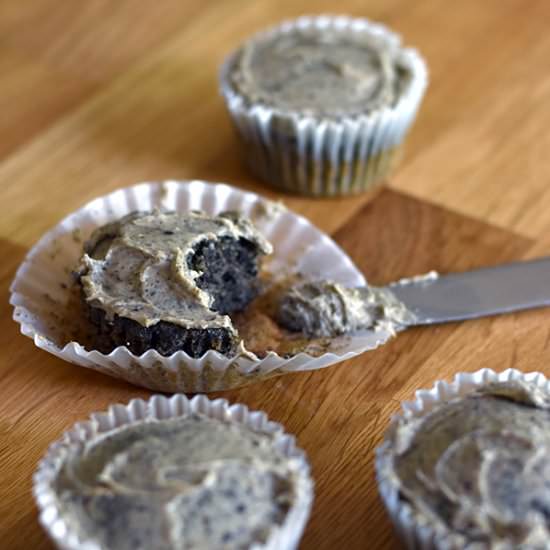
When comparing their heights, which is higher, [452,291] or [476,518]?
[476,518]

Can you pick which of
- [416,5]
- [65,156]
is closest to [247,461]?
[65,156]

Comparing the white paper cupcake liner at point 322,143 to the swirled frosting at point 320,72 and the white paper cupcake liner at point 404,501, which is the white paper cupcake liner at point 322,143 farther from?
the white paper cupcake liner at point 404,501

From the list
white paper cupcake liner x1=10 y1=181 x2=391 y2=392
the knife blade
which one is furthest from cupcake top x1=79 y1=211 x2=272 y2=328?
the knife blade

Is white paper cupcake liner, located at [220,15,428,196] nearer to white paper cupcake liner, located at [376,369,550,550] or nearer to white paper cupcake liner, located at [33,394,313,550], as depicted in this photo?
white paper cupcake liner, located at [376,369,550,550]

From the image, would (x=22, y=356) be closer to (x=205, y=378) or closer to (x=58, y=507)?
(x=205, y=378)

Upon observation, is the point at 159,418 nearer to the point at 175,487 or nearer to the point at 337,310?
the point at 175,487

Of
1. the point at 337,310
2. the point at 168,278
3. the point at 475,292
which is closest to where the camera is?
the point at 168,278

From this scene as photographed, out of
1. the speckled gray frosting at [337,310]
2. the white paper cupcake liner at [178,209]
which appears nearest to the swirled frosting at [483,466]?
the white paper cupcake liner at [178,209]

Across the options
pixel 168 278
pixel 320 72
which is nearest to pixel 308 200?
pixel 320 72
